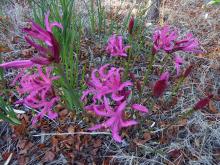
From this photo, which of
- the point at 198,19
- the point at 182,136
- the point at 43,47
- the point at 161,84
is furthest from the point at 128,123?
the point at 198,19

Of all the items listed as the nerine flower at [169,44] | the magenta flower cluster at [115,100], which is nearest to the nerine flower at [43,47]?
the magenta flower cluster at [115,100]

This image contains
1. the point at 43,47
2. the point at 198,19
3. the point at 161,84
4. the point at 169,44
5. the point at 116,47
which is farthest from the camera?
the point at 198,19

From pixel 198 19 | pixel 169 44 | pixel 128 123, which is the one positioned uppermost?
pixel 169 44

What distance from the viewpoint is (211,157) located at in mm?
1605

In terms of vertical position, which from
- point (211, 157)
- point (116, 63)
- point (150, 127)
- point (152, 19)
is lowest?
point (211, 157)

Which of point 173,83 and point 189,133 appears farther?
point 173,83

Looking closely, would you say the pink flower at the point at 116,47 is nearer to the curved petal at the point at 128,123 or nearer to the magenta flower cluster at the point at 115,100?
the magenta flower cluster at the point at 115,100

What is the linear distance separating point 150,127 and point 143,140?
0.10 m

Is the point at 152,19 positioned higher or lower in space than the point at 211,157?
higher

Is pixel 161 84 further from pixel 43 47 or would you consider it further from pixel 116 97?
pixel 43 47

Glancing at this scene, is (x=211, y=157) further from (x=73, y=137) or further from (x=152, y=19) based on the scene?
(x=152, y=19)

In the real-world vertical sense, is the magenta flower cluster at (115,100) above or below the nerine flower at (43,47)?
below

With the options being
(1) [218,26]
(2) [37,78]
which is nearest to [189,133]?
(2) [37,78]

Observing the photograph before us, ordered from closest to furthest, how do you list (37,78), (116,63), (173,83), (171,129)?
(37,78)
(171,129)
(173,83)
(116,63)
